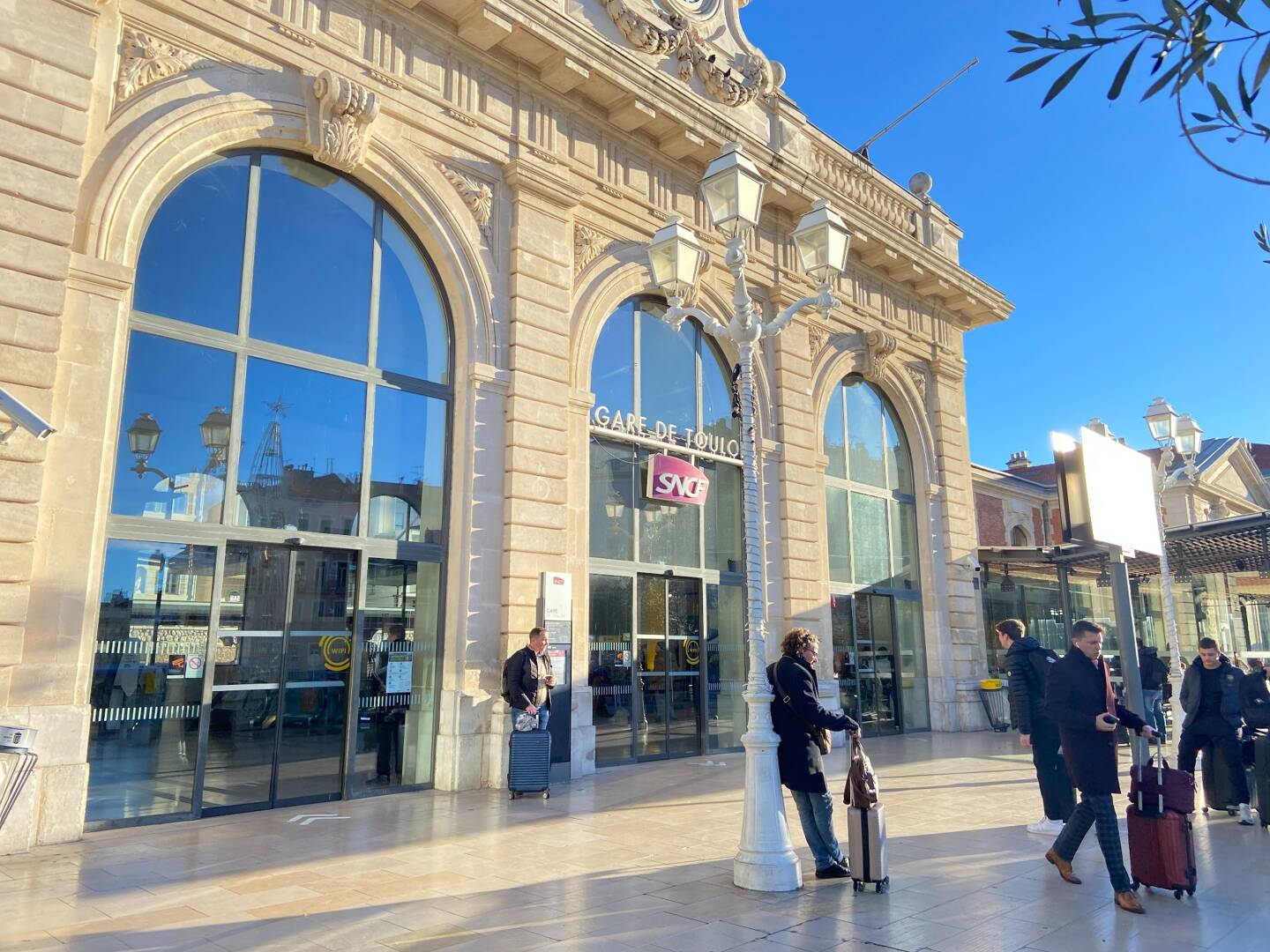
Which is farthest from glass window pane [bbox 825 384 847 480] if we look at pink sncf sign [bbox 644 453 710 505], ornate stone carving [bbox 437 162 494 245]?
ornate stone carving [bbox 437 162 494 245]

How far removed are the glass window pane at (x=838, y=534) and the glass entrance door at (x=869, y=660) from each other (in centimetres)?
48

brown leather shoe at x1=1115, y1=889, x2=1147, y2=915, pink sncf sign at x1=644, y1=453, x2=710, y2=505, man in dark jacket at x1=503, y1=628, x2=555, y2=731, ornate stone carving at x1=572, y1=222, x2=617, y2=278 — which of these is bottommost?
brown leather shoe at x1=1115, y1=889, x2=1147, y2=915

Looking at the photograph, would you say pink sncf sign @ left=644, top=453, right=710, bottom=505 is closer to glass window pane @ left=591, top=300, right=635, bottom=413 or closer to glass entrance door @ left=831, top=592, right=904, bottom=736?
glass window pane @ left=591, top=300, right=635, bottom=413

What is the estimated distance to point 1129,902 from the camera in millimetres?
5344

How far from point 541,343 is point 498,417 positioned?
1233mm

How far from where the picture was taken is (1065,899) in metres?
5.62

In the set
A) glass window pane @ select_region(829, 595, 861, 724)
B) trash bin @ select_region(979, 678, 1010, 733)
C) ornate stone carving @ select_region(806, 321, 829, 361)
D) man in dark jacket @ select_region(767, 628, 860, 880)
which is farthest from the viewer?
trash bin @ select_region(979, 678, 1010, 733)

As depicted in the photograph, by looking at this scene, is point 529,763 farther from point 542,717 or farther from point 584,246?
point 584,246

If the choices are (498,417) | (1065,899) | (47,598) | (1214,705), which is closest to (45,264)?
(47,598)

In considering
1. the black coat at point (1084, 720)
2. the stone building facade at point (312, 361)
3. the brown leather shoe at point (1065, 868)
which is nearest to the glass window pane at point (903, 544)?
the stone building facade at point (312, 361)

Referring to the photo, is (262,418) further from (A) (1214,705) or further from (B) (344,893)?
(A) (1214,705)

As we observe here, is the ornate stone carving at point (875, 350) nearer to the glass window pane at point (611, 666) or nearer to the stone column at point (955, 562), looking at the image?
the stone column at point (955, 562)

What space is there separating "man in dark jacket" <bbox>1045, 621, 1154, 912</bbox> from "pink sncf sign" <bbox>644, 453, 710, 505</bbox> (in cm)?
757

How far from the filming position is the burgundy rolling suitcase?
5.56m
